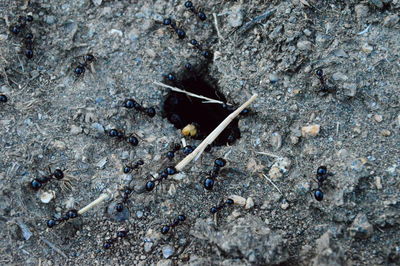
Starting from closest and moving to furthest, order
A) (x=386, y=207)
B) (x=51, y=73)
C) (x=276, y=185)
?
(x=386, y=207) → (x=276, y=185) → (x=51, y=73)

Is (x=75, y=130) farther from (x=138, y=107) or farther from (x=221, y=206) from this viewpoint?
(x=221, y=206)

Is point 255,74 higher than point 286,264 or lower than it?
higher

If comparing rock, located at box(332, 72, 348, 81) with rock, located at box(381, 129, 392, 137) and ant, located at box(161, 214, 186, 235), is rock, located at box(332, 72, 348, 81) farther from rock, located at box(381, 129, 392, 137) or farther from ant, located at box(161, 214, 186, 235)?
ant, located at box(161, 214, 186, 235)

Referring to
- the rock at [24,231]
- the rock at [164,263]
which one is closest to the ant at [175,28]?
the rock at [164,263]

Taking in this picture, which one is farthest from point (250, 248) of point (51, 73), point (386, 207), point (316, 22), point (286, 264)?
point (51, 73)

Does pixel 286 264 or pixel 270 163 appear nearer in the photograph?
pixel 286 264

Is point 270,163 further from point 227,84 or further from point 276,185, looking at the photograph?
point 227,84

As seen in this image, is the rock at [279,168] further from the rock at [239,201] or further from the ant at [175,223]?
the ant at [175,223]
